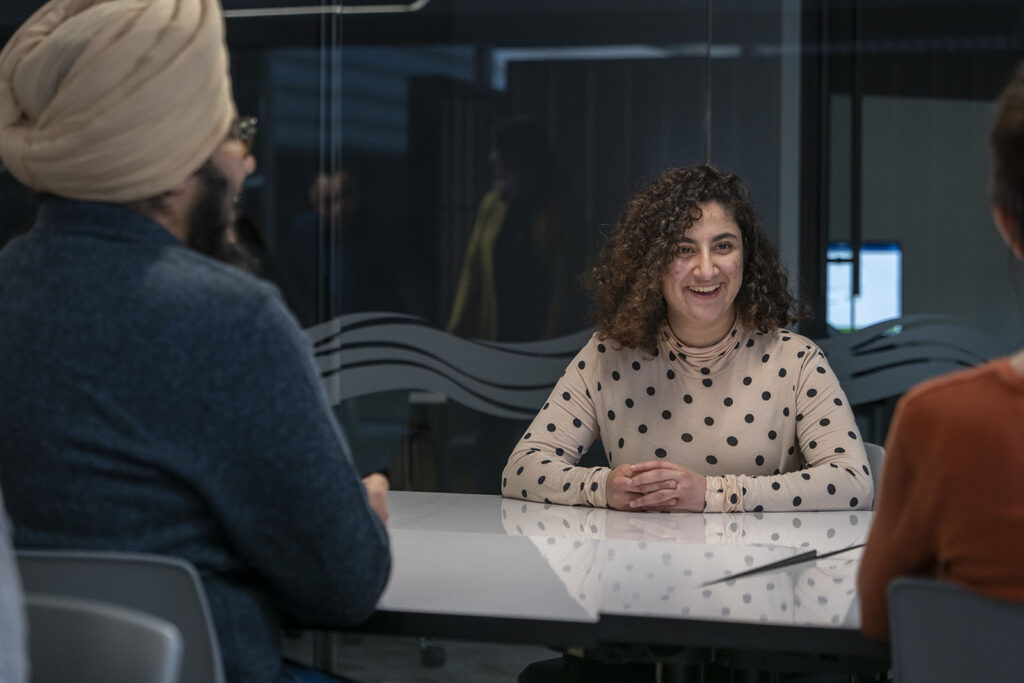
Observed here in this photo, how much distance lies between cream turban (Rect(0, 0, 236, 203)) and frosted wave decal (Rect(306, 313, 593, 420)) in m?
3.12

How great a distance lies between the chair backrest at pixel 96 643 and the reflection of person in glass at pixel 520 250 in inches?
132

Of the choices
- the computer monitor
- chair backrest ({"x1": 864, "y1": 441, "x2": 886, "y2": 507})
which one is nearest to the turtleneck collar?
chair backrest ({"x1": 864, "y1": 441, "x2": 886, "y2": 507})

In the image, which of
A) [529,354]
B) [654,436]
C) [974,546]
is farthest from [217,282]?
[529,354]

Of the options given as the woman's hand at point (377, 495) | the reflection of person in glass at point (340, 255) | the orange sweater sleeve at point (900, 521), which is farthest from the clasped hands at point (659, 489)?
the reflection of person in glass at point (340, 255)

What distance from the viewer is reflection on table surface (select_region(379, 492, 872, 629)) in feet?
5.17

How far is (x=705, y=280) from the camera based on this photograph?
273cm

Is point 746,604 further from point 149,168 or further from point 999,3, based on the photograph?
point 999,3

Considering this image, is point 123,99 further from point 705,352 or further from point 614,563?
point 705,352

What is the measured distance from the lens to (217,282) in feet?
4.65

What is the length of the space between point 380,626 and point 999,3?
362 centimetres

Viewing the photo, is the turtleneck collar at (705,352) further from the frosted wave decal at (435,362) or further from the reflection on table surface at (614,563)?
the frosted wave decal at (435,362)

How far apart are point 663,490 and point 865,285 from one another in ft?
7.48

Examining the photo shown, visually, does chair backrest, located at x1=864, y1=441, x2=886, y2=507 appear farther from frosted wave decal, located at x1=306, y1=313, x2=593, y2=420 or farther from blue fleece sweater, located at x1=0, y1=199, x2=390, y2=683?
frosted wave decal, located at x1=306, y1=313, x2=593, y2=420

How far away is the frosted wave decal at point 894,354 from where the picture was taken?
14.1 ft
